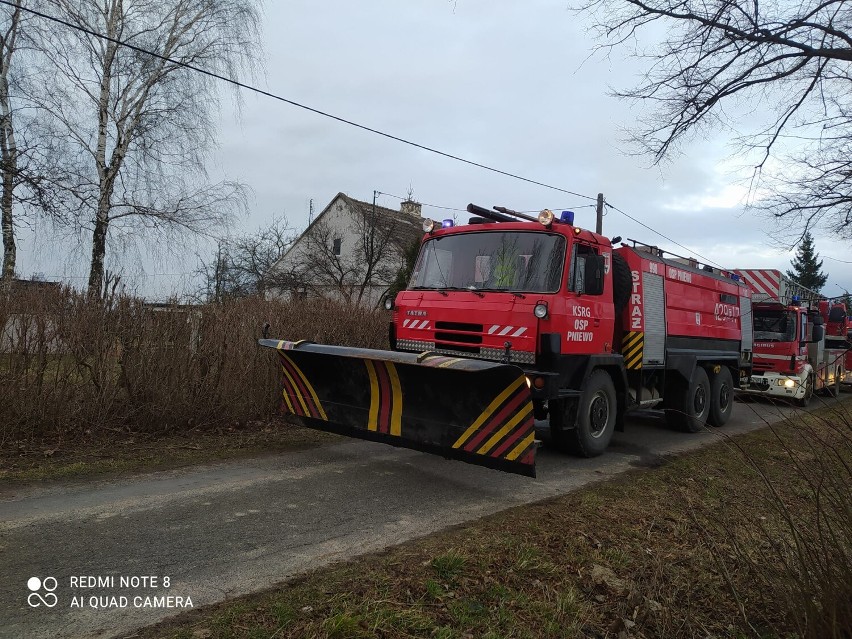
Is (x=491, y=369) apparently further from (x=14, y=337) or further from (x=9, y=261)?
(x=9, y=261)

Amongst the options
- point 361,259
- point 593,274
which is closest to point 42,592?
point 593,274

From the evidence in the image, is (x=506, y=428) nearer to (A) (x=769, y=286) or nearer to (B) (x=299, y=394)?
(B) (x=299, y=394)

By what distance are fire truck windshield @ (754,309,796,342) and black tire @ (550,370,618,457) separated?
9.55 meters

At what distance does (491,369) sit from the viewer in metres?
4.76

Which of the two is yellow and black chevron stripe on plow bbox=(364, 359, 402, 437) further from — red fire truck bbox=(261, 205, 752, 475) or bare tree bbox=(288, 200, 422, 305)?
bare tree bbox=(288, 200, 422, 305)

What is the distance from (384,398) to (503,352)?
137 centimetres

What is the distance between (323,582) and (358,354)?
2591 millimetres

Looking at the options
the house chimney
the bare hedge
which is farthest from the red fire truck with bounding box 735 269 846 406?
the house chimney

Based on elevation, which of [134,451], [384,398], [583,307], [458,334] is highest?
[583,307]

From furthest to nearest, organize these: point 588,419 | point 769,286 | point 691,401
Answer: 1. point 769,286
2. point 691,401
3. point 588,419

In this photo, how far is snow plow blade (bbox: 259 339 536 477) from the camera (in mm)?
5000

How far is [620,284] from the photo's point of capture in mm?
7680

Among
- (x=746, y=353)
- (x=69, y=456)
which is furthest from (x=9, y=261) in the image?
(x=746, y=353)

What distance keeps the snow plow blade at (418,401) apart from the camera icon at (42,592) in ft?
9.74
